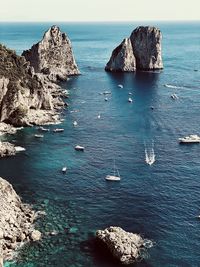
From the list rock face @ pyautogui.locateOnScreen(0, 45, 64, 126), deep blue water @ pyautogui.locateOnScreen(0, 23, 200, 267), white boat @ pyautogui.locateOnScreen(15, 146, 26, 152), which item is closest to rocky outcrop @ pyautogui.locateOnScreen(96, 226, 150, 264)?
deep blue water @ pyautogui.locateOnScreen(0, 23, 200, 267)

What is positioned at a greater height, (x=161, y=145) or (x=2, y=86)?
(x=2, y=86)

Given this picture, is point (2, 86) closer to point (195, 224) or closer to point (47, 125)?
point (47, 125)

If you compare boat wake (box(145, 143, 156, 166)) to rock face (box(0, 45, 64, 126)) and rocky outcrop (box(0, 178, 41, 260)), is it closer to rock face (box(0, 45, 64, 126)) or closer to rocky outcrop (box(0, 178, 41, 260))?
rocky outcrop (box(0, 178, 41, 260))

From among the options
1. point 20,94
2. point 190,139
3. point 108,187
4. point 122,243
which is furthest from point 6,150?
point 190,139

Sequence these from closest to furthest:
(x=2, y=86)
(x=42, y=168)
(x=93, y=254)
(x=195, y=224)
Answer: (x=93, y=254), (x=195, y=224), (x=42, y=168), (x=2, y=86)

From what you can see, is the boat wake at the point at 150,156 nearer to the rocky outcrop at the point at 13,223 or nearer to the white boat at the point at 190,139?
the white boat at the point at 190,139

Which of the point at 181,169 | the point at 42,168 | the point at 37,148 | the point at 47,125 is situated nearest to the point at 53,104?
the point at 47,125

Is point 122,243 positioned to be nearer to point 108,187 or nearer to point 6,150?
point 108,187
